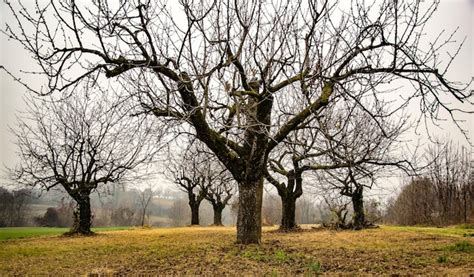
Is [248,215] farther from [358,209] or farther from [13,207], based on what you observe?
[13,207]

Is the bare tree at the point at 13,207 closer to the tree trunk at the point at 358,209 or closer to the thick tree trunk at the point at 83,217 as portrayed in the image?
the thick tree trunk at the point at 83,217

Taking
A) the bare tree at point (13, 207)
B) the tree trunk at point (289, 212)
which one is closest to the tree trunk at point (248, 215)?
the tree trunk at point (289, 212)

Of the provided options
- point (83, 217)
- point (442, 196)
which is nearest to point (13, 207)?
point (83, 217)

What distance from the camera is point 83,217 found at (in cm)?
1334

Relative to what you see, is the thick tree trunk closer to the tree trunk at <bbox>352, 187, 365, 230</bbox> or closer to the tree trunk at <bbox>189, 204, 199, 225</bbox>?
the tree trunk at <bbox>352, 187, 365, 230</bbox>

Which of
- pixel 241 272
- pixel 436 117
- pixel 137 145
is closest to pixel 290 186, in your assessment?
pixel 137 145

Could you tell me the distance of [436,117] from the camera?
5.52 m

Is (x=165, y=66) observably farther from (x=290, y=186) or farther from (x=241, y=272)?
(x=290, y=186)

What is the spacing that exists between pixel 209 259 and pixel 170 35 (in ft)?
13.2

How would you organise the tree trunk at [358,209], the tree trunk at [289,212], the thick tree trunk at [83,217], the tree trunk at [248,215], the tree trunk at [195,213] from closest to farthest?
1. the tree trunk at [248,215]
2. the thick tree trunk at [83,217]
3. the tree trunk at [289,212]
4. the tree trunk at [358,209]
5. the tree trunk at [195,213]

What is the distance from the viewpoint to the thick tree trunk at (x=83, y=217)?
13219 mm

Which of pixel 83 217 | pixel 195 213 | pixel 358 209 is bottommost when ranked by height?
pixel 195 213

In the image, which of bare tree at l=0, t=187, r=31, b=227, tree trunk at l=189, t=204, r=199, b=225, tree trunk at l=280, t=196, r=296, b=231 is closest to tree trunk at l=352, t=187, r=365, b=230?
tree trunk at l=280, t=196, r=296, b=231

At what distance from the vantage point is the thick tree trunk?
13.2 meters
